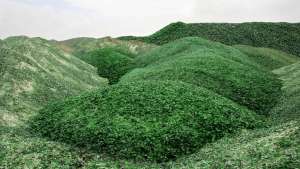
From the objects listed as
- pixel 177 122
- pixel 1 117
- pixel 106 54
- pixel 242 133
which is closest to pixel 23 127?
pixel 1 117

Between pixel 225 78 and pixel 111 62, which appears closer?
pixel 225 78

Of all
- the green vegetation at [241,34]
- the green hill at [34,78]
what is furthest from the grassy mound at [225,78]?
A: the green vegetation at [241,34]

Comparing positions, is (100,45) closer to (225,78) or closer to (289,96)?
(225,78)

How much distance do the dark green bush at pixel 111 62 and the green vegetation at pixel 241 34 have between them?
2317 cm

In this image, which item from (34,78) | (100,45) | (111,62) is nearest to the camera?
(34,78)

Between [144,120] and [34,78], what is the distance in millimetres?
20724

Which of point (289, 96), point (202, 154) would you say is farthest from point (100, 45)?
point (202, 154)

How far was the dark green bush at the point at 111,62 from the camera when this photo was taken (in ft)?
267

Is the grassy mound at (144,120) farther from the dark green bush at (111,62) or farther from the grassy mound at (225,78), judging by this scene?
the dark green bush at (111,62)

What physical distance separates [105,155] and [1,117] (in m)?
12.4

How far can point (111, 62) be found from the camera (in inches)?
3469

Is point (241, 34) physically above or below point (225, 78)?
above

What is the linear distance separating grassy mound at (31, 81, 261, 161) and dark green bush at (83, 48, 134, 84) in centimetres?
3364

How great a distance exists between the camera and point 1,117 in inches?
1609
